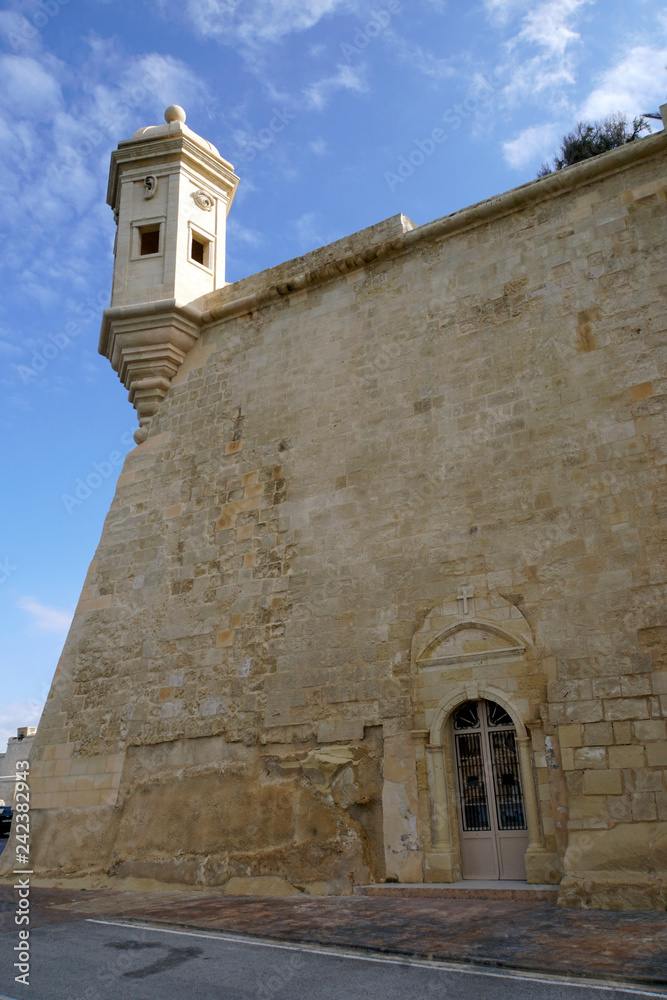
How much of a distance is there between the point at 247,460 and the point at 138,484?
167 cm

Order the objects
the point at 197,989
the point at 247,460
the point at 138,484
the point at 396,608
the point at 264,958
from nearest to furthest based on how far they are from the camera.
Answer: the point at 197,989
the point at 264,958
the point at 396,608
the point at 247,460
the point at 138,484

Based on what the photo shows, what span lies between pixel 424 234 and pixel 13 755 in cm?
1985

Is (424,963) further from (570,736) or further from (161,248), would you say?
(161,248)

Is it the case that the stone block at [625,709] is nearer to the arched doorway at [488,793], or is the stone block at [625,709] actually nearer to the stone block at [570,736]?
the stone block at [570,736]

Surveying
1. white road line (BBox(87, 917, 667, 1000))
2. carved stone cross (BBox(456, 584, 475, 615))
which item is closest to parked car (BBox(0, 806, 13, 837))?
white road line (BBox(87, 917, 667, 1000))

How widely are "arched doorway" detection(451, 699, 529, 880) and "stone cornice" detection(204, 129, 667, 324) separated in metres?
4.77

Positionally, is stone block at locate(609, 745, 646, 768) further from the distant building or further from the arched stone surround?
the distant building

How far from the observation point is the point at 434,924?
4.64m

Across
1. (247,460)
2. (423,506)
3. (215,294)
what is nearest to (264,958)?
(423,506)

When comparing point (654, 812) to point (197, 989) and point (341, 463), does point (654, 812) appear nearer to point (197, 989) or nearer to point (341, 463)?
point (197, 989)

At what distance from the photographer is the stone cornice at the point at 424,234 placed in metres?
6.99

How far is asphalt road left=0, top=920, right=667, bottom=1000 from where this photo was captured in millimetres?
3238

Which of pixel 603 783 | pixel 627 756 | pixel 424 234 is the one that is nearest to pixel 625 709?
pixel 627 756

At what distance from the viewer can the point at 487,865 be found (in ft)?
19.7
